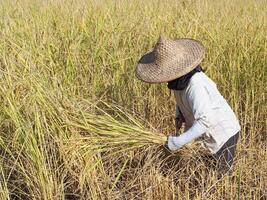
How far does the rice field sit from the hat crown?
0.30 m

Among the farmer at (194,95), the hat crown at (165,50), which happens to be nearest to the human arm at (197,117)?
the farmer at (194,95)

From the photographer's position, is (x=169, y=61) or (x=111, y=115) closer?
(x=169, y=61)

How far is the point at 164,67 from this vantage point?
1.79 m

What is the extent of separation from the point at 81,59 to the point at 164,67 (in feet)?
2.76

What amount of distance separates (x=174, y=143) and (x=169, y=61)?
330 millimetres

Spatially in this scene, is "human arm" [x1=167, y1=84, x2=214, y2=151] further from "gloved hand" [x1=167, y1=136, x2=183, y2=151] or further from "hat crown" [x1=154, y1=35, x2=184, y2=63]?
"hat crown" [x1=154, y1=35, x2=184, y2=63]

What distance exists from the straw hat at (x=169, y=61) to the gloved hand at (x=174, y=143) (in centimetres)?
23

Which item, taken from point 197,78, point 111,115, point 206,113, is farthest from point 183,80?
point 111,115

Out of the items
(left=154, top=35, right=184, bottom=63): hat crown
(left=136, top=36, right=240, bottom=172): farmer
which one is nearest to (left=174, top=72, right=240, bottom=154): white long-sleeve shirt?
(left=136, top=36, right=240, bottom=172): farmer

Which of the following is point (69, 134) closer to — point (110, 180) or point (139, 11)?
point (110, 180)

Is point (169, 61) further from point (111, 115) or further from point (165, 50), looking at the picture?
point (111, 115)

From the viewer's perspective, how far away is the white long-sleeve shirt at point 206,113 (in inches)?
67.2

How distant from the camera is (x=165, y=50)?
5.91 ft

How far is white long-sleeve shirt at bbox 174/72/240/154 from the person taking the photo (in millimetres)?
1708
